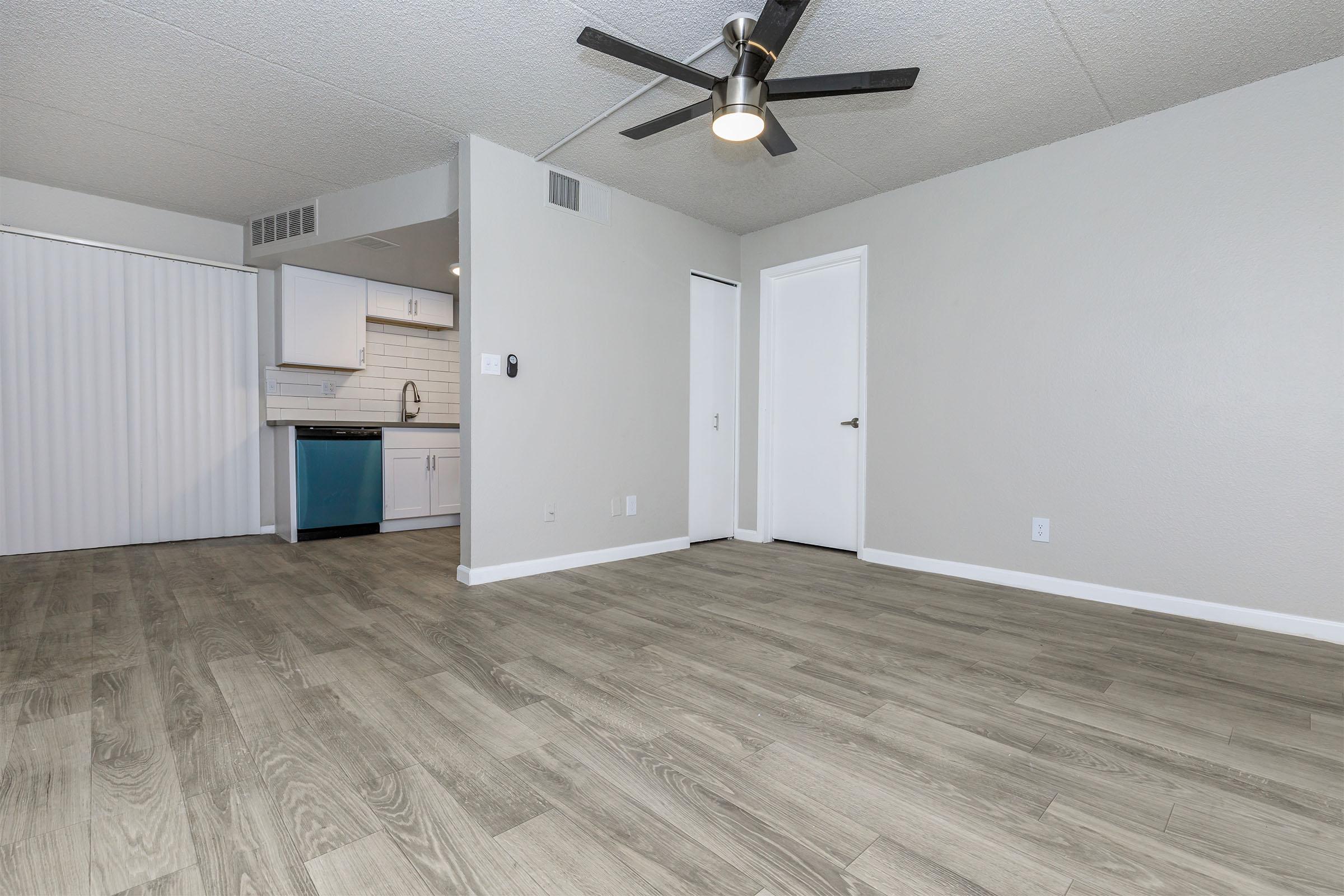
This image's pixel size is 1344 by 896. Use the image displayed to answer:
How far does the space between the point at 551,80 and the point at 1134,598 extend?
3.88m

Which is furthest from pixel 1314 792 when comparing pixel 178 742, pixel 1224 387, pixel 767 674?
pixel 178 742

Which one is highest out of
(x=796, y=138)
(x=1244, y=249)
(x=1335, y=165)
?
(x=796, y=138)

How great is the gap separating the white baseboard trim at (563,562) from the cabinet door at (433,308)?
3102 millimetres

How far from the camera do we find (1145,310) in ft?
10.1

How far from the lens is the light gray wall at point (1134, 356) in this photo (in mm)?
2680

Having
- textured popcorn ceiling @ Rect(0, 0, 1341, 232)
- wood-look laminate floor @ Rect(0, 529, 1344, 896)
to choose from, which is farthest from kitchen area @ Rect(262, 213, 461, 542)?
wood-look laminate floor @ Rect(0, 529, 1344, 896)

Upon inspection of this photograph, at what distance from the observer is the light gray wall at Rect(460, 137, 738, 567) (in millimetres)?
3473

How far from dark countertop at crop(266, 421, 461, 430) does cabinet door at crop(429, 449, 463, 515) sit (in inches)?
8.7

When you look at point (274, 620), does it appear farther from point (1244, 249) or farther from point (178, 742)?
point (1244, 249)

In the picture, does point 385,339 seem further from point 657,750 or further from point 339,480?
point 657,750

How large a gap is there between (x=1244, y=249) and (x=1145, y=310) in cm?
43

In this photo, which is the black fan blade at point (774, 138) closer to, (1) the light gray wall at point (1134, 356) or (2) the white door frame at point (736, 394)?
(1) the light gray wall at point (1134, 356)

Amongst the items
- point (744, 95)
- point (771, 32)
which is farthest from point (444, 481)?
point (771, 32)

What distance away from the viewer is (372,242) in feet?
14.1
